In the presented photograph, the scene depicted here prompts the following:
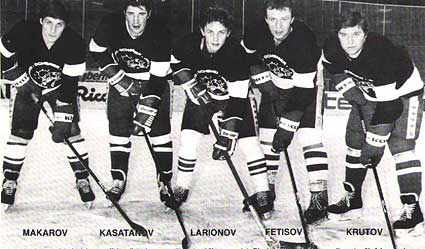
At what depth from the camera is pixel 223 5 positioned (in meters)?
2.32

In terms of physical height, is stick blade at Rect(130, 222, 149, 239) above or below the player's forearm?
below

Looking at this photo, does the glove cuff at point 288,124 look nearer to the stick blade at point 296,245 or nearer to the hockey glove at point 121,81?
the stick blade at point 296,245

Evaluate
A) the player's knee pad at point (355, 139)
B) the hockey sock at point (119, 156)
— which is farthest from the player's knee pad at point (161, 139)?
the player's knee pad at point (355, 139)

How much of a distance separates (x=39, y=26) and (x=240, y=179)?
1.01 meters

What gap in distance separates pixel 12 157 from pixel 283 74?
3.73 feet

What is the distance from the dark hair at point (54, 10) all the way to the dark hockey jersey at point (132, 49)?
148 mm

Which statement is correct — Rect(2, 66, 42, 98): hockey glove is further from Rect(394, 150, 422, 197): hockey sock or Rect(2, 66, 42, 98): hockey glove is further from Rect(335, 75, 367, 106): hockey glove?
Rect(394, 150, 422, 197): hockey sock

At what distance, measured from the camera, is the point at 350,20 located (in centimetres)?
235

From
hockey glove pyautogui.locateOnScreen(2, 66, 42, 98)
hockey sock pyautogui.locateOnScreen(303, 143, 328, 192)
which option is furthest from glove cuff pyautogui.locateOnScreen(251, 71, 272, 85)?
hockey glove pyautogui.locateOnScreen(2, 66, 42, 98)

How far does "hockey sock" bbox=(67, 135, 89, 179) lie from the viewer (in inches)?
90.4

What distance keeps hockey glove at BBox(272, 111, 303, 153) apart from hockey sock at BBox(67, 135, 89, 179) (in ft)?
2.55

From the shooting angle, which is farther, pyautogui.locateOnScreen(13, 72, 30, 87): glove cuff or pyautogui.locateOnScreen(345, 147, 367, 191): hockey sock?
pyautogui.locateOnScreen(345, 147, 367, 191): hockey sock

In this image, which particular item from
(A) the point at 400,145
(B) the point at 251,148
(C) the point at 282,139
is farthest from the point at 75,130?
(A) the point at 400,145

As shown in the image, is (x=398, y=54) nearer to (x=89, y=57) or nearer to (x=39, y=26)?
(x=89, y=57)
